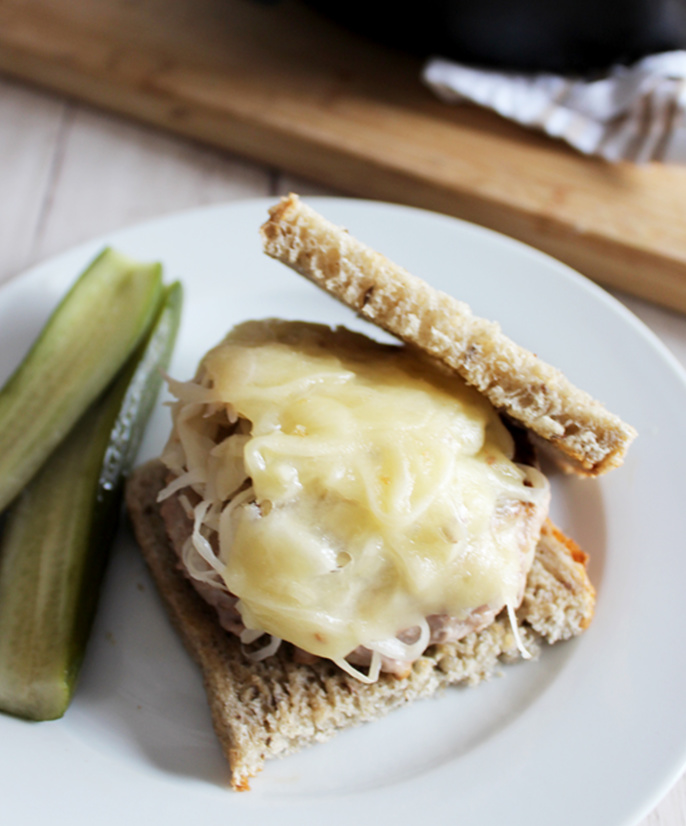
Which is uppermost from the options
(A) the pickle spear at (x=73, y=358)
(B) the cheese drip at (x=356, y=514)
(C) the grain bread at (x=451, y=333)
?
(C) the grain bread at (x=451, y=333)

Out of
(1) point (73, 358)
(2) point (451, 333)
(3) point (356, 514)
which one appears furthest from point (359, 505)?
(1) point (73, 358)

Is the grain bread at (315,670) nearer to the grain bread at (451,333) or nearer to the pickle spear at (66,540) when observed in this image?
the pickle spear at (66,540)

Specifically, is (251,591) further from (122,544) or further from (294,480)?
(122,544)

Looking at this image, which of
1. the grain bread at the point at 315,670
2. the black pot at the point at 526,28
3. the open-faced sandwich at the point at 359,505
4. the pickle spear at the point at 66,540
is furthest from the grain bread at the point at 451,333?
the black pot at the point at 526,28

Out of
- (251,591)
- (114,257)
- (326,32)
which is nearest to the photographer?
(251,591)

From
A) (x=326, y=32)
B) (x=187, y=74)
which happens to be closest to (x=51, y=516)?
(x=187, y=74)

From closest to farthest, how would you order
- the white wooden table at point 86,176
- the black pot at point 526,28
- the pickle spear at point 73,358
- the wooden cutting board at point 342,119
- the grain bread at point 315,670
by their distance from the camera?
the grain bread at point 315,670 → the pickle spear at point 73,358 → the black pot at point 526,28 → the wooden cutting board at point 342,119 → the white wooden table at point 86,176
